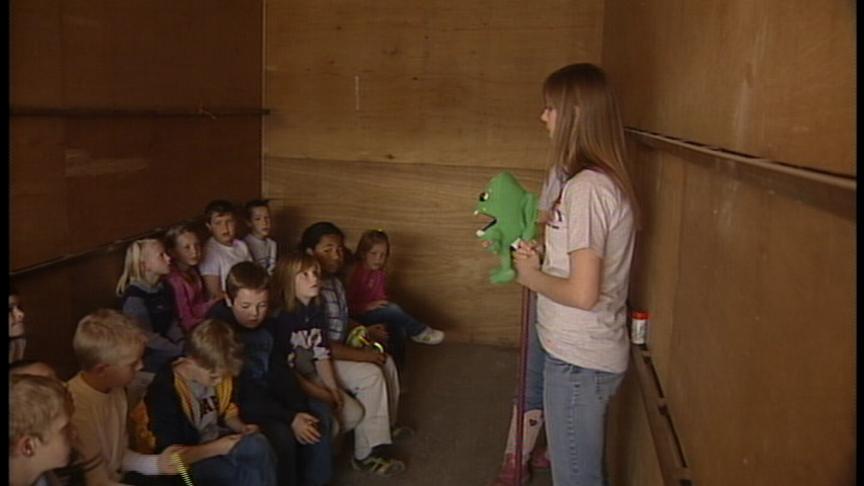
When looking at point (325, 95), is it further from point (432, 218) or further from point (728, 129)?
point (728, 129)

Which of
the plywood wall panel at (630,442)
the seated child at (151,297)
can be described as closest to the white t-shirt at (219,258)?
the seated child at (151,297)

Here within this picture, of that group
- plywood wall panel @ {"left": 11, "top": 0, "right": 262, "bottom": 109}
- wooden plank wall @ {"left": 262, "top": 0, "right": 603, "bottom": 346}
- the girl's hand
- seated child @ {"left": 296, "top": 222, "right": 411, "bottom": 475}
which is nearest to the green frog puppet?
the girl's hand

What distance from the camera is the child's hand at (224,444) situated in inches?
73.0

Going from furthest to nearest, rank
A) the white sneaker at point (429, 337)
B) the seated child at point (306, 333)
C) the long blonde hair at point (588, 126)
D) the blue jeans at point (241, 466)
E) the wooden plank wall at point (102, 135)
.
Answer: the white sneaker at point (429, 337) < the seated child at point (306, 333) < the wooden plank wall at point (102, 135) < the blue jeans at point (241, 466) < the long blonde hair at point (588, 126)

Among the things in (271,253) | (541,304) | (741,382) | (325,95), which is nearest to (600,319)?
(541,304)

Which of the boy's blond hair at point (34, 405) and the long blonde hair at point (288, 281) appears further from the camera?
the long blonde hair at point (288, 281)

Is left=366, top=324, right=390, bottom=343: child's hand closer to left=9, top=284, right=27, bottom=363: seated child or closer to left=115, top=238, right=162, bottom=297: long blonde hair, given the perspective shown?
left=115, top=238, right=162, bottom=297: long blonde hair

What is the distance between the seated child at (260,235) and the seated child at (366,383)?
539 millimetres

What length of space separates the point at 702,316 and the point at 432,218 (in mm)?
2634

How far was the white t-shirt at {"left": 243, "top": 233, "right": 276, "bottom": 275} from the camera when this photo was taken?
326 cm

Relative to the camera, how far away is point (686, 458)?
4.21 feet

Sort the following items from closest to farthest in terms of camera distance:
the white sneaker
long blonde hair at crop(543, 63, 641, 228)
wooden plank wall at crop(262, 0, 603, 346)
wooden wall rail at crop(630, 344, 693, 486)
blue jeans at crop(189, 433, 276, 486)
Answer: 1. wooden wall rail at crop(630, 344, 693, 486)
2. long blonde hair at crop(543, 63, 641, 228)
3. blue jeans at crop(189, 433, 276, 486)
4. the white sneaker
5. wooden plank wall at crop(262, 0, 603, 346)

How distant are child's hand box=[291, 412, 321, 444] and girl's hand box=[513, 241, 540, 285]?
77 cm

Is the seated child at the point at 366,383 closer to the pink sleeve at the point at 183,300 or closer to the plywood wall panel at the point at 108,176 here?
the pink sleeve at the point at 183,300
